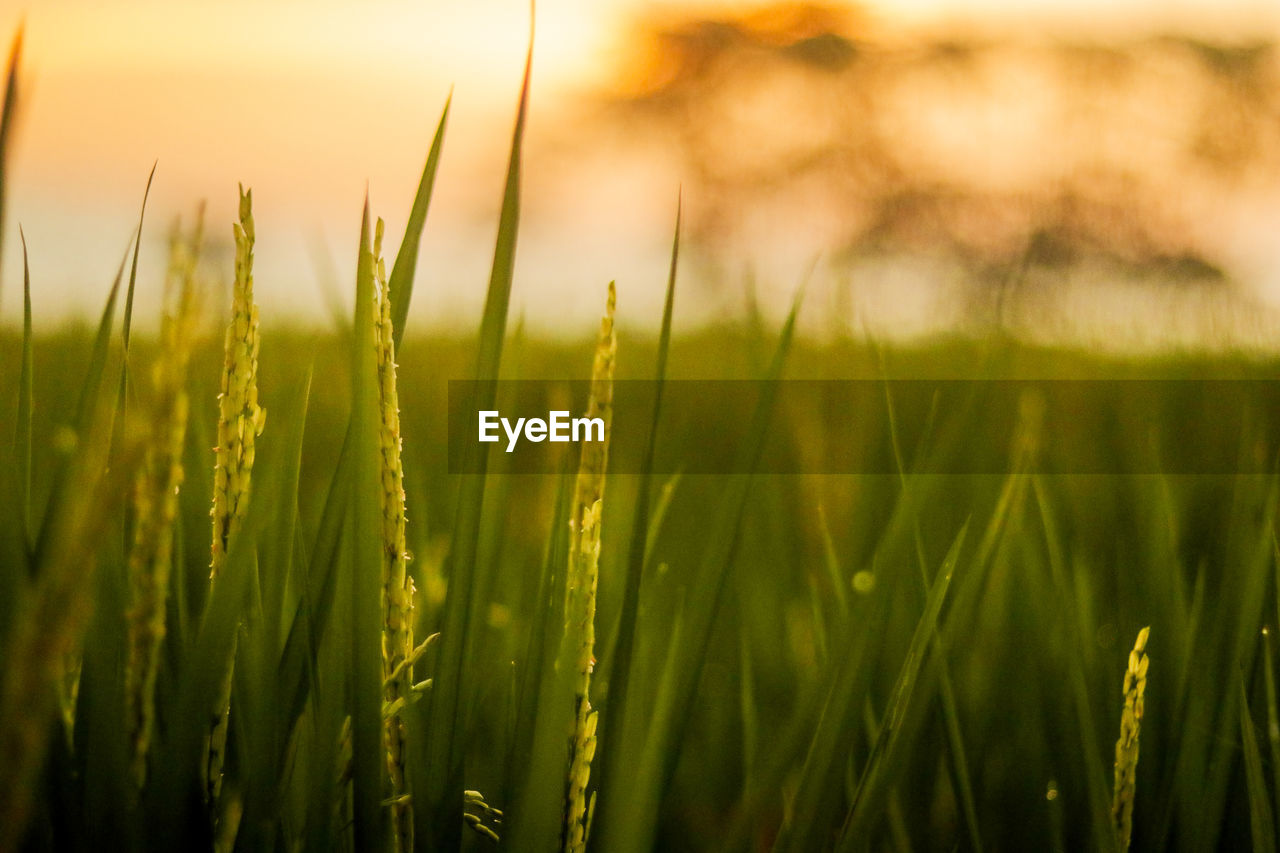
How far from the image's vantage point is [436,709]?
0.56 m

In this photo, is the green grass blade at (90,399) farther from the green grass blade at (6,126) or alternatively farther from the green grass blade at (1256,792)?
the green grass blade at (1256,792)

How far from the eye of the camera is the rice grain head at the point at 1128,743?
57 centimetres

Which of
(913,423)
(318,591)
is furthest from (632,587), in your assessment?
(913,423)

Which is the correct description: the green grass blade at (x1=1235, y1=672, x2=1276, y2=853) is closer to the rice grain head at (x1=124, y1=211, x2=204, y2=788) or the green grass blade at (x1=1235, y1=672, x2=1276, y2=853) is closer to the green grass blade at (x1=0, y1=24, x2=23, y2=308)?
the rice grain head at (x1=124, y1=211, x2=204, y2=788)

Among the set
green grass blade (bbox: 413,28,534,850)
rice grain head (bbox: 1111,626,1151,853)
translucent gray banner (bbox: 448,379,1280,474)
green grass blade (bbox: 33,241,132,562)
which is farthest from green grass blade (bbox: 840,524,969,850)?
translucent gray banner (bbox: 448,379,1280,474)

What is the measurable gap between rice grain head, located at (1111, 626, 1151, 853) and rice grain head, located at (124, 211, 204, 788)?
0.52m

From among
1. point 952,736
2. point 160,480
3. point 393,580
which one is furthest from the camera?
point 952,736

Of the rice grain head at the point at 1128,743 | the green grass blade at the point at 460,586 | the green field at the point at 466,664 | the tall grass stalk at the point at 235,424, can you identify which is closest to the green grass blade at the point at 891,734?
the green field at the point at 466,664

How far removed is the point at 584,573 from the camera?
469 mm

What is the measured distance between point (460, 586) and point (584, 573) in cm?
11

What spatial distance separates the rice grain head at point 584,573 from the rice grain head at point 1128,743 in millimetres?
326

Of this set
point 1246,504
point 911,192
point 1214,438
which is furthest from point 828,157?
point 1246,504

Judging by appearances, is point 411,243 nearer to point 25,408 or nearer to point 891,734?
point 25,408

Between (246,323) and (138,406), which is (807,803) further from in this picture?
(138,406)
